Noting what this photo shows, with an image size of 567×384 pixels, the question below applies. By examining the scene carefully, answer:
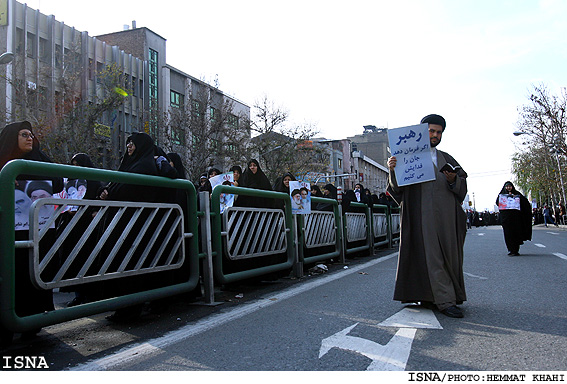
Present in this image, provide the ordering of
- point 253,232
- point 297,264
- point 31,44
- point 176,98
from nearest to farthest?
point 253,232, point 297,264, point 31,44, point 176,98

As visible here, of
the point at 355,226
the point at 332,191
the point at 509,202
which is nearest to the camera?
the point at 355,226

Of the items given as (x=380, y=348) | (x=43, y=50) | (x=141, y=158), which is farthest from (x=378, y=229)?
(x=43, y=50)

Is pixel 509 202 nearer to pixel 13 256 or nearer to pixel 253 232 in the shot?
pixel 253 232

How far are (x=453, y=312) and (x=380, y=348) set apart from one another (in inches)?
56.4

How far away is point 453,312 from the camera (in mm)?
4609

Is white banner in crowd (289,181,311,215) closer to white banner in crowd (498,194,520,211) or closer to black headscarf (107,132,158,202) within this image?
black headscarf (107,132,158,202)

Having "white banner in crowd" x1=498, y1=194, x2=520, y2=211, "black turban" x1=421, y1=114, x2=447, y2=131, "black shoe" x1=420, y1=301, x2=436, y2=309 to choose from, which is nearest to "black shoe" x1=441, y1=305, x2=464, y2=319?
"black shoe" x1=420, y1=301, x2=436, y2=309

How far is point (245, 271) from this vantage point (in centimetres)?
640

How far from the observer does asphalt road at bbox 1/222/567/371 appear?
127 inches

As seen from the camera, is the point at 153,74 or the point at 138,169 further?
the point at 153,74

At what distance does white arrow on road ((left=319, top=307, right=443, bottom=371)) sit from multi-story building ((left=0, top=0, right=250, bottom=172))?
21.3 m

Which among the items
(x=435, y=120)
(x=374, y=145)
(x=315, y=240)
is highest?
(x=374, y=145)

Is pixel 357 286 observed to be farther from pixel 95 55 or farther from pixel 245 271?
pixel 95 55
